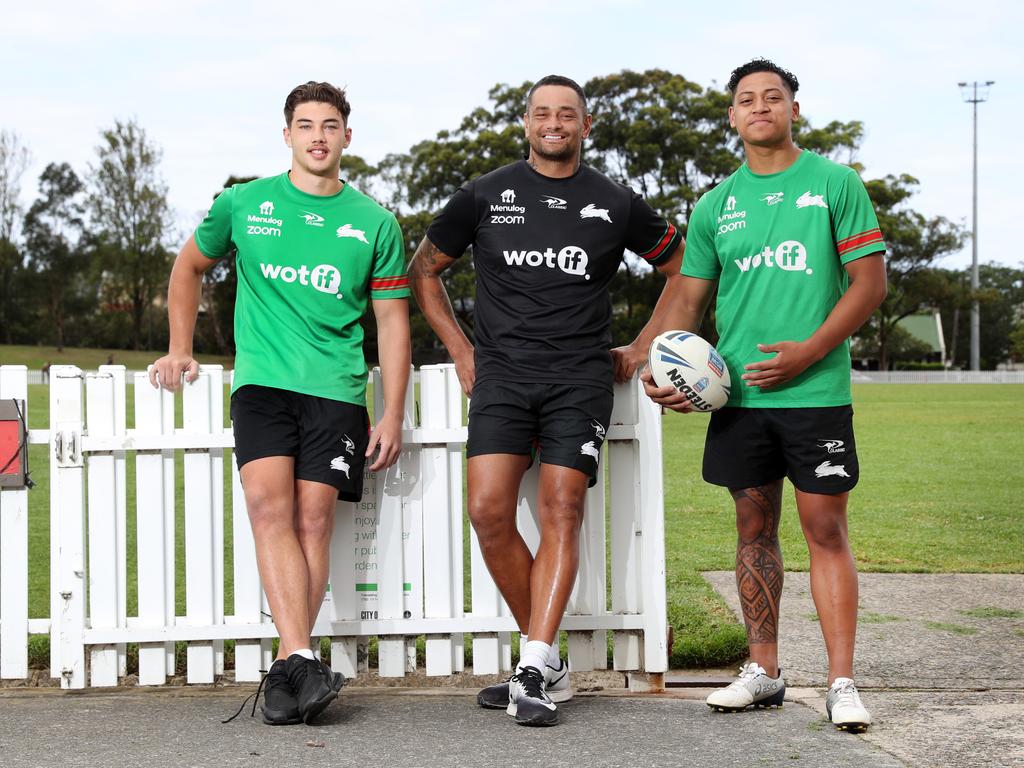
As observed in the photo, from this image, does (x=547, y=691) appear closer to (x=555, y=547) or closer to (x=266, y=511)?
(x=555, y=547)

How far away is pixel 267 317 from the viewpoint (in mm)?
4371

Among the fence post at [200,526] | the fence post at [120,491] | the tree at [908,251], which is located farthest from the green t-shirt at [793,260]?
the tree at [908,251]

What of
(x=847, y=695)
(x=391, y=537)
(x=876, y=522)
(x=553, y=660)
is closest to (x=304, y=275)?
(x=391, y=537)

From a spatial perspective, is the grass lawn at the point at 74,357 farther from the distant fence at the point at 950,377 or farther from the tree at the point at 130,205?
the distant fence at the point at 950,377

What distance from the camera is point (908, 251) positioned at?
206 feet

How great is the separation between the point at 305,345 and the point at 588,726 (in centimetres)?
176

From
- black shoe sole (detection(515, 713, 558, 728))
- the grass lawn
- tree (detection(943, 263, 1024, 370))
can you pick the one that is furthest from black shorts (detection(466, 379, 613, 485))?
tree (detection(943, 263, 1024, 370))

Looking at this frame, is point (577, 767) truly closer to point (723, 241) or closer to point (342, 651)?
point (342, 651)

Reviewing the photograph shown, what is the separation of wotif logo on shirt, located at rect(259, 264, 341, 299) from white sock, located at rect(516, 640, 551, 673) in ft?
5.09

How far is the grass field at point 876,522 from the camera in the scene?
20.0ft

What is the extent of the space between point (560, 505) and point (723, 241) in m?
1.17

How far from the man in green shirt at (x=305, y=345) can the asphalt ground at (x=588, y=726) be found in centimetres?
43

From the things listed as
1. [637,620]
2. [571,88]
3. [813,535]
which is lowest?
[637,620]

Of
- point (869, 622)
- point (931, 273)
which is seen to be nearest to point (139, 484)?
point (869, 622)
